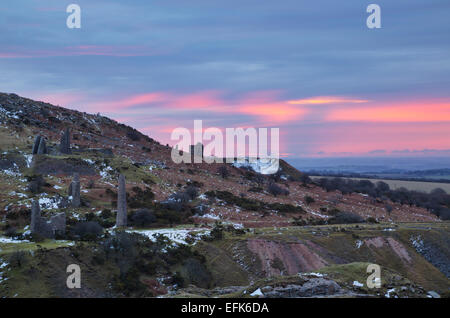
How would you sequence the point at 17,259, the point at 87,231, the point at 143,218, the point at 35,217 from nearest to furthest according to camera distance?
the point at 17,259 < the point at 35,217 < the point at 87,231 < the point at 143,218

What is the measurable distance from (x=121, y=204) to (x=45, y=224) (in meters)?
7.41

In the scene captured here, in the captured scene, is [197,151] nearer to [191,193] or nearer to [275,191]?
[275,191]

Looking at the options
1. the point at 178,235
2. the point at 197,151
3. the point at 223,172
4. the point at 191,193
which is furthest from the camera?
the point at 197,151

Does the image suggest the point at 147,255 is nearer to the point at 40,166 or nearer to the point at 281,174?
the point at 40,166

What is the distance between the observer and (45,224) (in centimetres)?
3409

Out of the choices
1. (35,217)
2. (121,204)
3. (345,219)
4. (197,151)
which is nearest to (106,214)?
(121,204)

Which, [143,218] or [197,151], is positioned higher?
[197,151]

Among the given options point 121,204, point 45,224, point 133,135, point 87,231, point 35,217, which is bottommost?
point 87,231

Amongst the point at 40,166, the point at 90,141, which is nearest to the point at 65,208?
the point at 40,166

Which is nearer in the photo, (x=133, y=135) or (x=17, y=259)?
(x=17, y=259)

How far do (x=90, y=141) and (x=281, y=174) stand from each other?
44.8 meters

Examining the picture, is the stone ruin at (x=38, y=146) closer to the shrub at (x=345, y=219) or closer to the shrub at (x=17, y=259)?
the shrub at (x=17, y=259)

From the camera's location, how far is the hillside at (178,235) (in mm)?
27469

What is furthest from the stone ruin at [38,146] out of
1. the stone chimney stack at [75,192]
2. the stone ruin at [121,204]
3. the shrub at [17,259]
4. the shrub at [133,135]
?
the shrub at [133,135]
